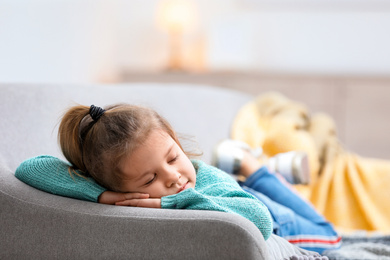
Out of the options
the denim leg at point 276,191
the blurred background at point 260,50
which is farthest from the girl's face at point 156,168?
the blurred background at point 260,50

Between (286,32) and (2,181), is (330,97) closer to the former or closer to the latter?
(286,32)

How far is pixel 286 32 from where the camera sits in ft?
13.5

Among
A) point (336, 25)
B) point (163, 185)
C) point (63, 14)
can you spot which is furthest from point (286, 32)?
point (163, 185)

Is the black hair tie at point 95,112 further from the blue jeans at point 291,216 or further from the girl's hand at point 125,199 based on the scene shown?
the blue jeans at point 291,216

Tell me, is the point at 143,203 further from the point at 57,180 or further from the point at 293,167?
the point at 293,167

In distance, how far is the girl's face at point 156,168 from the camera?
1120 millimetres

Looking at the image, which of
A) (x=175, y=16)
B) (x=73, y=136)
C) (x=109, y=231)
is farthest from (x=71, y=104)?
(x=175, y=16)

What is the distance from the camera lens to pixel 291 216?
4.87 feet

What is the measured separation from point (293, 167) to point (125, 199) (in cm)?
88

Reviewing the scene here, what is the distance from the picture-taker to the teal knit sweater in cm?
107

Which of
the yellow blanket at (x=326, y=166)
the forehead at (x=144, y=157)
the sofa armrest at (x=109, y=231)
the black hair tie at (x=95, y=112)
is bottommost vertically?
the yellow blanket at (x=326, y=166)

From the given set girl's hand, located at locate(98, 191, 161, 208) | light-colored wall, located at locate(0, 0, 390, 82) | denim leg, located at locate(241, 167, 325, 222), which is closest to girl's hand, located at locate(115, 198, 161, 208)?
girl's hand, located at locate(98, 191, 161, 208)

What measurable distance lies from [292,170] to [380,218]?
0.44 meters

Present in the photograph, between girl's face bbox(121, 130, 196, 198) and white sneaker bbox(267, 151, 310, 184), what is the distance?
29.9 inches
